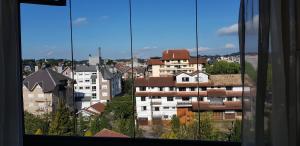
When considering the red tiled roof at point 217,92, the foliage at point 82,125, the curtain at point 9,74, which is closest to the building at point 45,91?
the foliage at point 82,125

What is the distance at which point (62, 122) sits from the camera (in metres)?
2.24

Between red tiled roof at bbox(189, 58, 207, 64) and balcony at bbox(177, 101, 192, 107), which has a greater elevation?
red tiled roof at bbox(189, 58, 207, 64)

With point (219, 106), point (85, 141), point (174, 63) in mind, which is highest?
point (174, 63)

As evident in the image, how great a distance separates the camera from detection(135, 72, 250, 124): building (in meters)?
1.95

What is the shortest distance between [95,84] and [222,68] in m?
0.73

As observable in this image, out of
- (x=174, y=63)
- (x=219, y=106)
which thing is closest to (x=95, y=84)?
(x=174, y=63)

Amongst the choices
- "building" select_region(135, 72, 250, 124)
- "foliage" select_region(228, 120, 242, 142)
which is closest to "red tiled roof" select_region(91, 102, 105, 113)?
"building" select_region(135, 72, 250, 124)

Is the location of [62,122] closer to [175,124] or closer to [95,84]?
[95,84]

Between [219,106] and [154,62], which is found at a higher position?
[154,62]

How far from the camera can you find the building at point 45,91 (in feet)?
7.27

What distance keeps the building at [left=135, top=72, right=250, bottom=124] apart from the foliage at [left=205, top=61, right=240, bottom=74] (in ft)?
0.07

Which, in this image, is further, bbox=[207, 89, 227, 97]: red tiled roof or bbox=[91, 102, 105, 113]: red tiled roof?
bbox=[91, 102, 105, 113]: red tiled roof

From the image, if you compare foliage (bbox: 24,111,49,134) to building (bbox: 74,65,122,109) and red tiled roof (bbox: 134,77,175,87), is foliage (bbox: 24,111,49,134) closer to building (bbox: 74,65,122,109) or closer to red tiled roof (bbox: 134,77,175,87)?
building (bbox: 74,65,122,109)

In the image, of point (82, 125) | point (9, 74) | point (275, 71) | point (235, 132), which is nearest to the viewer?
point (275, 71)
